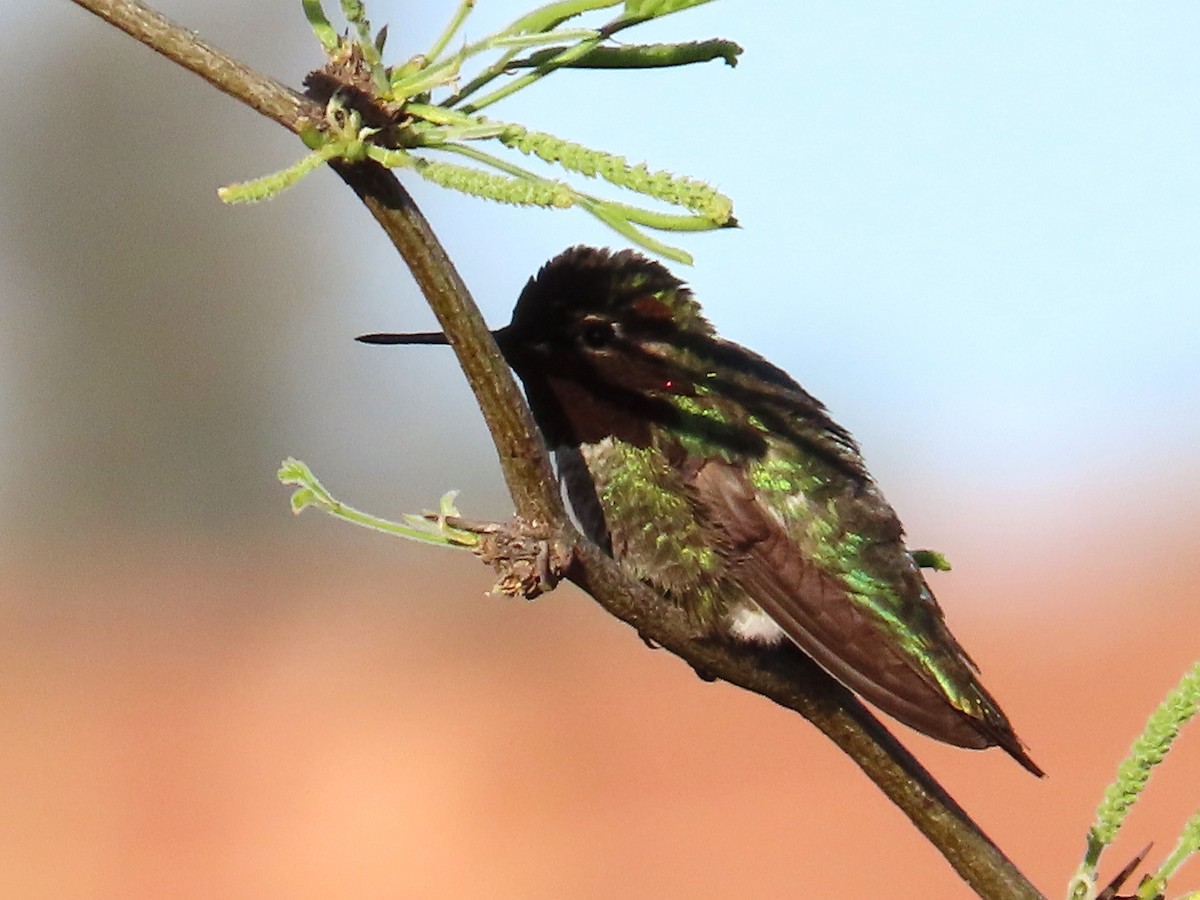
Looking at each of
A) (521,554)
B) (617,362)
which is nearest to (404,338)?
(617,362)

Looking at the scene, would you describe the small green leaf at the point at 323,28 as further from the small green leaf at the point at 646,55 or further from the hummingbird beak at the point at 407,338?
the hummingbird beak at the point at 407,338

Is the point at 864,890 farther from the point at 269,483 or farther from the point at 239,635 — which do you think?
the point at 239,635

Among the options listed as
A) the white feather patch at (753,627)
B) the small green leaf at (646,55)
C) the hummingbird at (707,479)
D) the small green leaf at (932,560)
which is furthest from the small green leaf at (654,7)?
the white feather patch at (753,627)

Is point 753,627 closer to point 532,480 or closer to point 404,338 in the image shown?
point 404,338

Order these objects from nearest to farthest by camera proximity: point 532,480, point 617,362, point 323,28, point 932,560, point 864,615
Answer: point 323,28
point 532,480
point 932,560
point 864,615
point 617,362

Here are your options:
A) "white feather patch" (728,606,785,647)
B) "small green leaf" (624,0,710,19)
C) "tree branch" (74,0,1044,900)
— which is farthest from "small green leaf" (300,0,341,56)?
"white feather patch" (728,606,785,647)

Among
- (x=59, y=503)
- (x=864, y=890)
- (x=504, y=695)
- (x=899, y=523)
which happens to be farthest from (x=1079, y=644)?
(x=899, y=523)

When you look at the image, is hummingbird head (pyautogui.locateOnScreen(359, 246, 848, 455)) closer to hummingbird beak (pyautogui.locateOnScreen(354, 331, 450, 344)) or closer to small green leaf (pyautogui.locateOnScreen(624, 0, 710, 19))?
hummingbird beak (pyautogui.locateOnScreen(354, 331, 450, 344))
